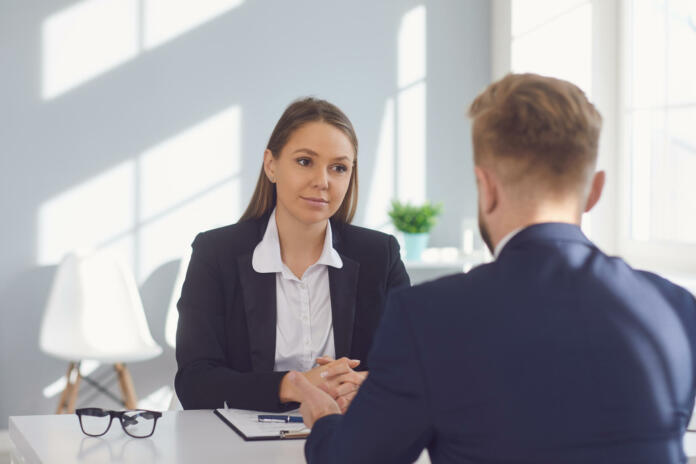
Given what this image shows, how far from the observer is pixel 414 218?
4.50 m

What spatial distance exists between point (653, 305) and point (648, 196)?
9.39 feet

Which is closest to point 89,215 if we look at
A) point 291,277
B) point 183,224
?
point 183,224

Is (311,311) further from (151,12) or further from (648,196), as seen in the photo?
(151,12)

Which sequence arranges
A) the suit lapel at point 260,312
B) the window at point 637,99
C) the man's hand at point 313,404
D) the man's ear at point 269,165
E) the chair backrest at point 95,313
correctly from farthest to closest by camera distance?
the chair backrest at point 95,313 → the window at point 637,99 → the man's ear at point 269,165 → the suit lapel at point 260,312 → the man's hand at point 313,404

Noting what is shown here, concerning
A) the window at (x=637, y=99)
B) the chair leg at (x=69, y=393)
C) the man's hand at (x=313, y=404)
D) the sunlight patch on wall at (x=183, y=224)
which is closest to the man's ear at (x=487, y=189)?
the man's hand at (x=313, y=404)

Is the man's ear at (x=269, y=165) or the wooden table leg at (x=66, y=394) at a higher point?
the man's ear at (x=269, y=165)

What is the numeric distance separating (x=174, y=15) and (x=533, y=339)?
388 centimetres

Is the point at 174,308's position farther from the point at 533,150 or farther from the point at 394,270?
the point at 533,150

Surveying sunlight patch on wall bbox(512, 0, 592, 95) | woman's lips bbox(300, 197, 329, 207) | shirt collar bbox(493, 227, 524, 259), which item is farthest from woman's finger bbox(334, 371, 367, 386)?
sunlight patch on wall bbox(512, 0, 592, 95)

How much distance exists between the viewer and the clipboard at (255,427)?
5.15 ft

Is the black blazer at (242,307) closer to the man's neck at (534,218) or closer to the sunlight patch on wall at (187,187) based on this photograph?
the man's neck at (534,218)

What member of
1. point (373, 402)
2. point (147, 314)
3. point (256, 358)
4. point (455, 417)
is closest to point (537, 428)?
point (455, 417)

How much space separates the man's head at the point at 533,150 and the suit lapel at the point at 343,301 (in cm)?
105

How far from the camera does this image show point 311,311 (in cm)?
→ 212
